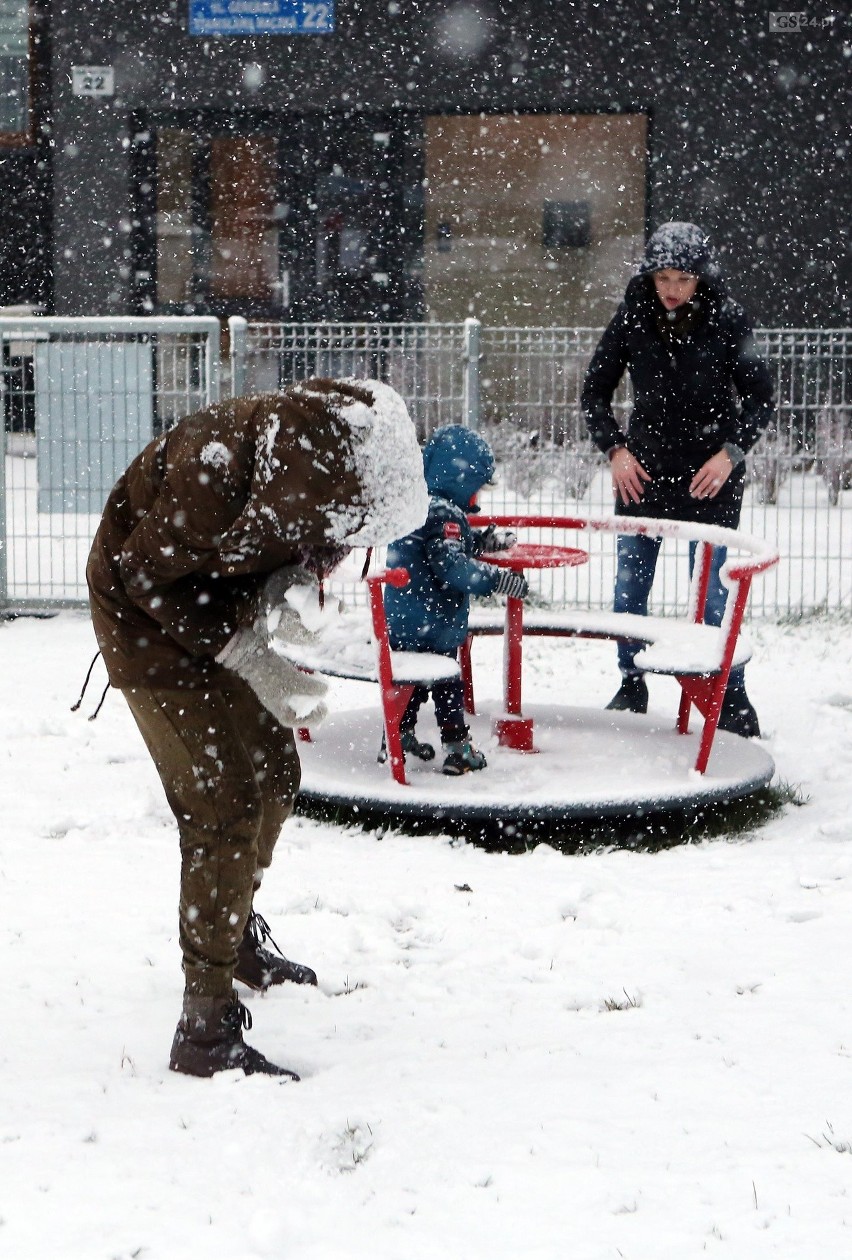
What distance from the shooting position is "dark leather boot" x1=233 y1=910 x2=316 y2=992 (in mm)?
4012

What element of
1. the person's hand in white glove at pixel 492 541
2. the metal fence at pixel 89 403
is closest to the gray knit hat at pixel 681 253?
the person's hand in white glove at pixel 492 541

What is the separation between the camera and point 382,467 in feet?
10.4

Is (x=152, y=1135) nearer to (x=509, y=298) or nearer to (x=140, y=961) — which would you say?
(x=140, y=961)

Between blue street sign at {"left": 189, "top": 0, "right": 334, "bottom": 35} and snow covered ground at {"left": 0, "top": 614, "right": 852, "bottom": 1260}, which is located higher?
blue street sign at {"left": 189, "top": 0, "right": 334, "bottom": 35}

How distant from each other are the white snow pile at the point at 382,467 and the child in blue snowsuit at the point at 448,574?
2148 mm

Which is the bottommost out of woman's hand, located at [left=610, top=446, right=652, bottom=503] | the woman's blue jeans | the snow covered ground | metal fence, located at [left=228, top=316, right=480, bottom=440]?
the snow covered ground

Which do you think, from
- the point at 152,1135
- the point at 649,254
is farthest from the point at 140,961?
the point at 649,254

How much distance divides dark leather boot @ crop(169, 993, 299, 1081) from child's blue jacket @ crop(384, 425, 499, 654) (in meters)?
2.15

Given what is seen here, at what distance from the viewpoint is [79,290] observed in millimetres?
15523

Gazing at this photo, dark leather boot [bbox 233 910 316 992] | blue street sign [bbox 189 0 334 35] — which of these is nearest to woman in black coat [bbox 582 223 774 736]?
dark leather boot [bbox 233 910 316 992]

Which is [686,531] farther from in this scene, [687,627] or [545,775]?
[545,775]

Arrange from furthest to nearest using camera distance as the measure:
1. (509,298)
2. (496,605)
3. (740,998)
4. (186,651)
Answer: (509,298) < (496,605) < (740,998) < (186,651)

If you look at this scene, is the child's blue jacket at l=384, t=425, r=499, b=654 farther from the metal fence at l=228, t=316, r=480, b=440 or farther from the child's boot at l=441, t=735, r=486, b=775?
the metal fence at l=228, t=316, r=480, b=440

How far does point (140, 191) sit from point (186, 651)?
508 inches
